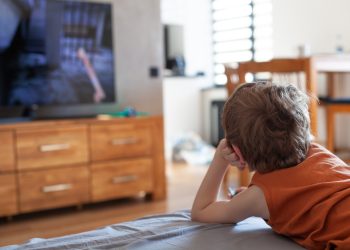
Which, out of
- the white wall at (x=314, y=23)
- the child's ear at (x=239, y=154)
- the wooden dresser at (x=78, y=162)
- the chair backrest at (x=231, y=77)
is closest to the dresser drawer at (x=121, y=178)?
the wooden dresser at (x=78, y=162)

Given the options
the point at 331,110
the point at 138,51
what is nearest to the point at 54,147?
the point at 138,51

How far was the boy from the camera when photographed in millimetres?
815

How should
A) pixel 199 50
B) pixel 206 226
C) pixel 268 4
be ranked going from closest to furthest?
pixel 206 226
pixel 268 4
pixel 199 50

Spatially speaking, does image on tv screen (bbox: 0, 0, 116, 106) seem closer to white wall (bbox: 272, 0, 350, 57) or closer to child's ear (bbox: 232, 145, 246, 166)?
white wall (bbox: 272, 0, 350, 57)

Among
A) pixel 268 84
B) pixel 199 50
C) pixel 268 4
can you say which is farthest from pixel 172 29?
pixel 268 84

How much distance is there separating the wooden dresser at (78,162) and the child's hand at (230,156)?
6.03 feet

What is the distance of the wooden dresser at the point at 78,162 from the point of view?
2.52m

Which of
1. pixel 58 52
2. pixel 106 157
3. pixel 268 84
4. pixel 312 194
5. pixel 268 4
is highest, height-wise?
pixel 268 4

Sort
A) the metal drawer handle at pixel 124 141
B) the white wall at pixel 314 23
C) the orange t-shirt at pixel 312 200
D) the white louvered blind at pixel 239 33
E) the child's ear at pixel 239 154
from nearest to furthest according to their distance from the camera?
the orange t-shirt at pixel 312 200
the child's ear at pixel 239 154
the metal drawer handle at pixel 124 141
the white wall at pixel 314 23
the white louvered blind at pixel 239 33

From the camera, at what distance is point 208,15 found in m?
5.38

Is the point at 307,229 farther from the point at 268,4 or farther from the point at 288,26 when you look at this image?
the point at 268,4

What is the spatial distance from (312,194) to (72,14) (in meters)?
2.43

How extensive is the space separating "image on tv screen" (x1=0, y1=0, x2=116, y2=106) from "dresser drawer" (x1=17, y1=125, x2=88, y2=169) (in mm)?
294

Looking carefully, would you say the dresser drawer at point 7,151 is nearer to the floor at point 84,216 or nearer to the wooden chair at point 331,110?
the floor at point 84,216
